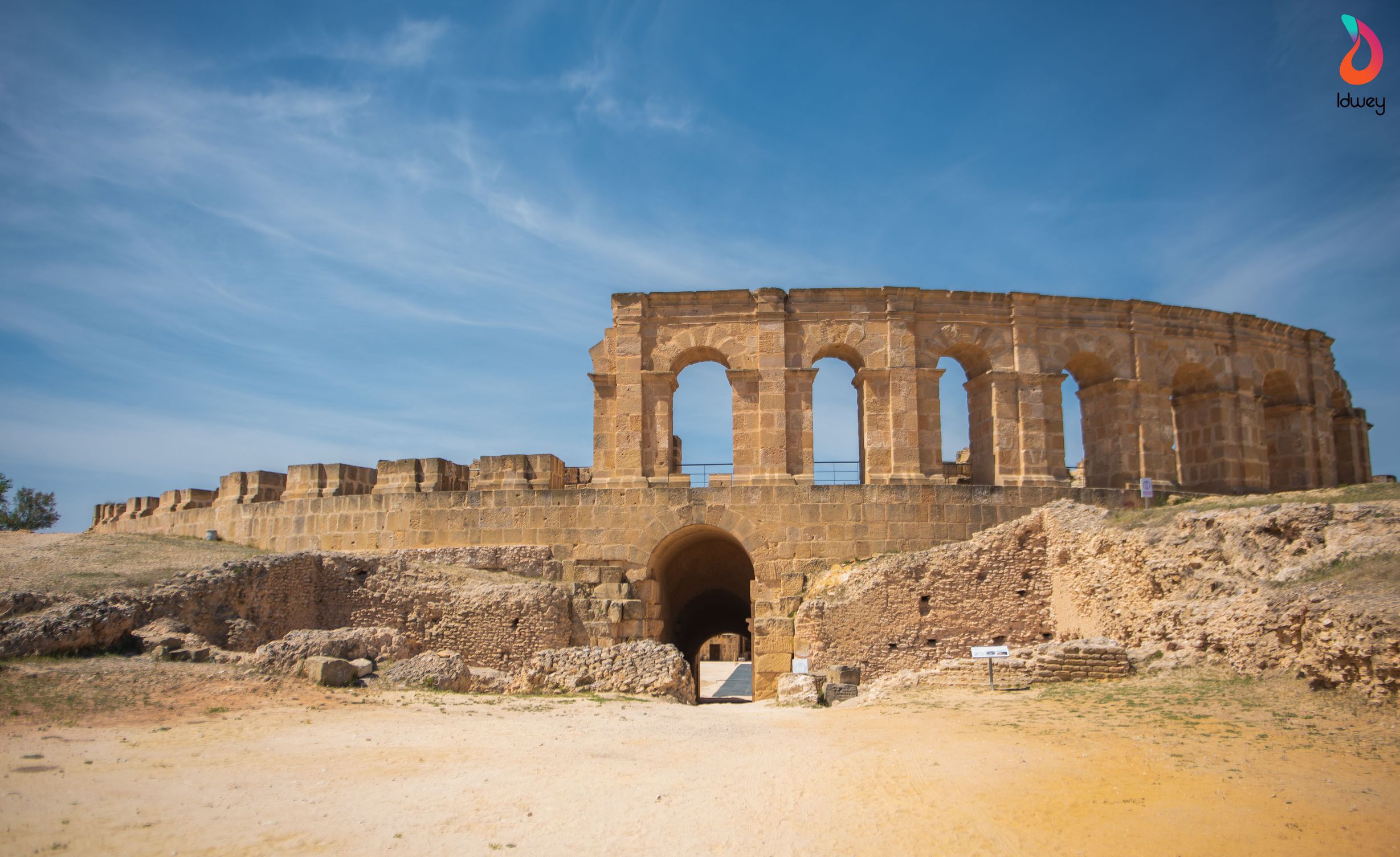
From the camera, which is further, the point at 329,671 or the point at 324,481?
the point at 324,481

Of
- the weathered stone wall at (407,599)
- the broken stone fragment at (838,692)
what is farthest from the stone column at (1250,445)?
the weathered stone wall at (407,599)

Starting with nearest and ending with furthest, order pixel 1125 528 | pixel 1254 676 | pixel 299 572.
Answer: pixel 1254 676
pixel 1125 528
pixel 299 572

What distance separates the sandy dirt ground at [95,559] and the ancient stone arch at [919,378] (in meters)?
8.71

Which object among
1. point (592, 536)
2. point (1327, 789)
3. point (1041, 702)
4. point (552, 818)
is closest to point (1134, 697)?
point (1041, 702)

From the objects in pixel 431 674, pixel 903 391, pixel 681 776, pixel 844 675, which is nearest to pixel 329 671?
pixel 431 674

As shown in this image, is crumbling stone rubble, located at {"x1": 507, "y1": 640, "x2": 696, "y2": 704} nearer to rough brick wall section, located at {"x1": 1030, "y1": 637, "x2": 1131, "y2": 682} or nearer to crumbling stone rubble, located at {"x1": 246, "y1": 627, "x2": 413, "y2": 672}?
crumbling stone rubble, located at {"x1": 246, "y1": 627, "x2": 413, "y2": 672}

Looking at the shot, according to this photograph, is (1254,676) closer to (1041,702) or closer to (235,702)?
(1041,702)

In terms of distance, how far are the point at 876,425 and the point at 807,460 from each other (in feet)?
6.06

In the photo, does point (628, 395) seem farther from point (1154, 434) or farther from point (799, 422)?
point (1154, 434)

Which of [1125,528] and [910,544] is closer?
[1125,528]

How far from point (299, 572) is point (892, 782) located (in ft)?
45.1

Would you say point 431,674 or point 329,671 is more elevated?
point 329,671

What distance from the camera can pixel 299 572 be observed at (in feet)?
62.2

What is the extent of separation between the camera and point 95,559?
1778 cm
